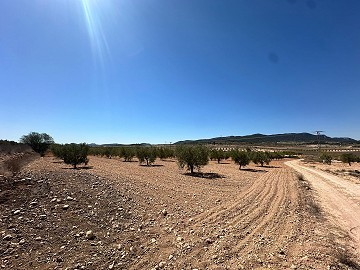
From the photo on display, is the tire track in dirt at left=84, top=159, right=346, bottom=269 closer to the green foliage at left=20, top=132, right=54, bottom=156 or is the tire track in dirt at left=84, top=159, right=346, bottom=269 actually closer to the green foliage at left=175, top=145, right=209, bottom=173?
the green foliage at left=175, top=145, right=209, bottom=173

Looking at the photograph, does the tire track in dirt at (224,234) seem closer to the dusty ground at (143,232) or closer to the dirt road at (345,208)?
the dusty ground at (143,232)

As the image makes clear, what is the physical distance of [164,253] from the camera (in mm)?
8758

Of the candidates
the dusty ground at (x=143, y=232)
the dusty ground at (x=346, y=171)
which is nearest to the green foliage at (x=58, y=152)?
the dusty ground at (x=143, y=232)

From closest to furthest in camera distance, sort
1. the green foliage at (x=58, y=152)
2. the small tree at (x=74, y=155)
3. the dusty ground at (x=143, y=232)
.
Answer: the dusty ground at (x=143, y=232)
the small tree at (x=74, y=155)
the green foliage at (x=58, y=152)

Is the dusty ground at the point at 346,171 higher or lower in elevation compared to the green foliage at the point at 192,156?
lower

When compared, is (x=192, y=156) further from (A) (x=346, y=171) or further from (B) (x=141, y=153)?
→ (A) (x=346, y=171)

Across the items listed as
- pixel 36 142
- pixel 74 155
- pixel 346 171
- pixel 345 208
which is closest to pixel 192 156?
pixel 74 155

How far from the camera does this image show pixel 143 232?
10.5 metres

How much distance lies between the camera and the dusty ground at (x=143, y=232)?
26.4 feet

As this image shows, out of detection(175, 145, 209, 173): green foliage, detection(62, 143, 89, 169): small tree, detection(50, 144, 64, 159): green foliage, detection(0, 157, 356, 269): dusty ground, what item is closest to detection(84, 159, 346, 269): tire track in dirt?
detection(0, 157, 356, 269): dusty ground

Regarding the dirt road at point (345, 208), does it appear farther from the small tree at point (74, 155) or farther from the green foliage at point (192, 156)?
the small tree at point (74, 155)

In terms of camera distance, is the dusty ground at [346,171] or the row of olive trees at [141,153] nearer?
the dusty ground at [346,171]

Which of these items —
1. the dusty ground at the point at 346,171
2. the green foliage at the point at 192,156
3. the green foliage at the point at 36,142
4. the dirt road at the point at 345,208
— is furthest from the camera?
the green foliage at the point at 36,142

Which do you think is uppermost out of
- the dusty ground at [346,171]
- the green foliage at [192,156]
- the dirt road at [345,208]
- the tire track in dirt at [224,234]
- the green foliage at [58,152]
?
the green foliage at [58,152]
